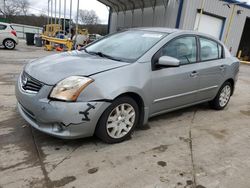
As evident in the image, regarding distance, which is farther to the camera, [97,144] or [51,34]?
[51,34]

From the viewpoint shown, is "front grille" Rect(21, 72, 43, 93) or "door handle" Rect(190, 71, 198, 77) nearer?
"front grille" Rect(21, 72, 43, 93)

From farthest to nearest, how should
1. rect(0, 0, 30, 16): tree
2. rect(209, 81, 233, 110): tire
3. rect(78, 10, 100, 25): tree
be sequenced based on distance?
rect(0, 0, 30, 16): tree
rect(78, 10, 100, 25): tree
rect(209, 81, 233, 110): tire

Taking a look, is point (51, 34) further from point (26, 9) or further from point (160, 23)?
point (26, 9)

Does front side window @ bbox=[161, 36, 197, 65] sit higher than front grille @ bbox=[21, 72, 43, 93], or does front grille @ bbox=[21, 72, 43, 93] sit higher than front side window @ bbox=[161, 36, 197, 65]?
front side window @ bbox=[161, 36, 197, 65]

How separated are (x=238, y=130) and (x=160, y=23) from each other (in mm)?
14228

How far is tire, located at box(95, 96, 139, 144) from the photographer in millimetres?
2984

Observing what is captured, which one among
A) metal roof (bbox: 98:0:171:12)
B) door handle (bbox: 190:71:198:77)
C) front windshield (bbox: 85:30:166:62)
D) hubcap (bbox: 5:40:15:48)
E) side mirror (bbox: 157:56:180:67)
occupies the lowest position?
hubcap (bbox: 5:40:15:48)

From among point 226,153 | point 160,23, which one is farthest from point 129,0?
point 226,153

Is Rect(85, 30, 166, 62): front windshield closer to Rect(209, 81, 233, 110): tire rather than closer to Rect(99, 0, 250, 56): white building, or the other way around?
Rect(209, 81, 233, 110): tire

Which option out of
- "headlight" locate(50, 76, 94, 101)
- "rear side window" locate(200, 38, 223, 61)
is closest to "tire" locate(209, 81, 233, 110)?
"rear side window" locate(200, 38, 223, 61)

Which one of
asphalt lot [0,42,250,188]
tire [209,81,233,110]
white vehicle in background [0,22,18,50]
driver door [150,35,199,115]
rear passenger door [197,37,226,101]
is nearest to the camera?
asphalt lot [0,42,250,188]

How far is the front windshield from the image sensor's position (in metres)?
3.49

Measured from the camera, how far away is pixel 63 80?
280 centimetres

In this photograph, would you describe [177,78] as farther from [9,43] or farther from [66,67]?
[9,43]
